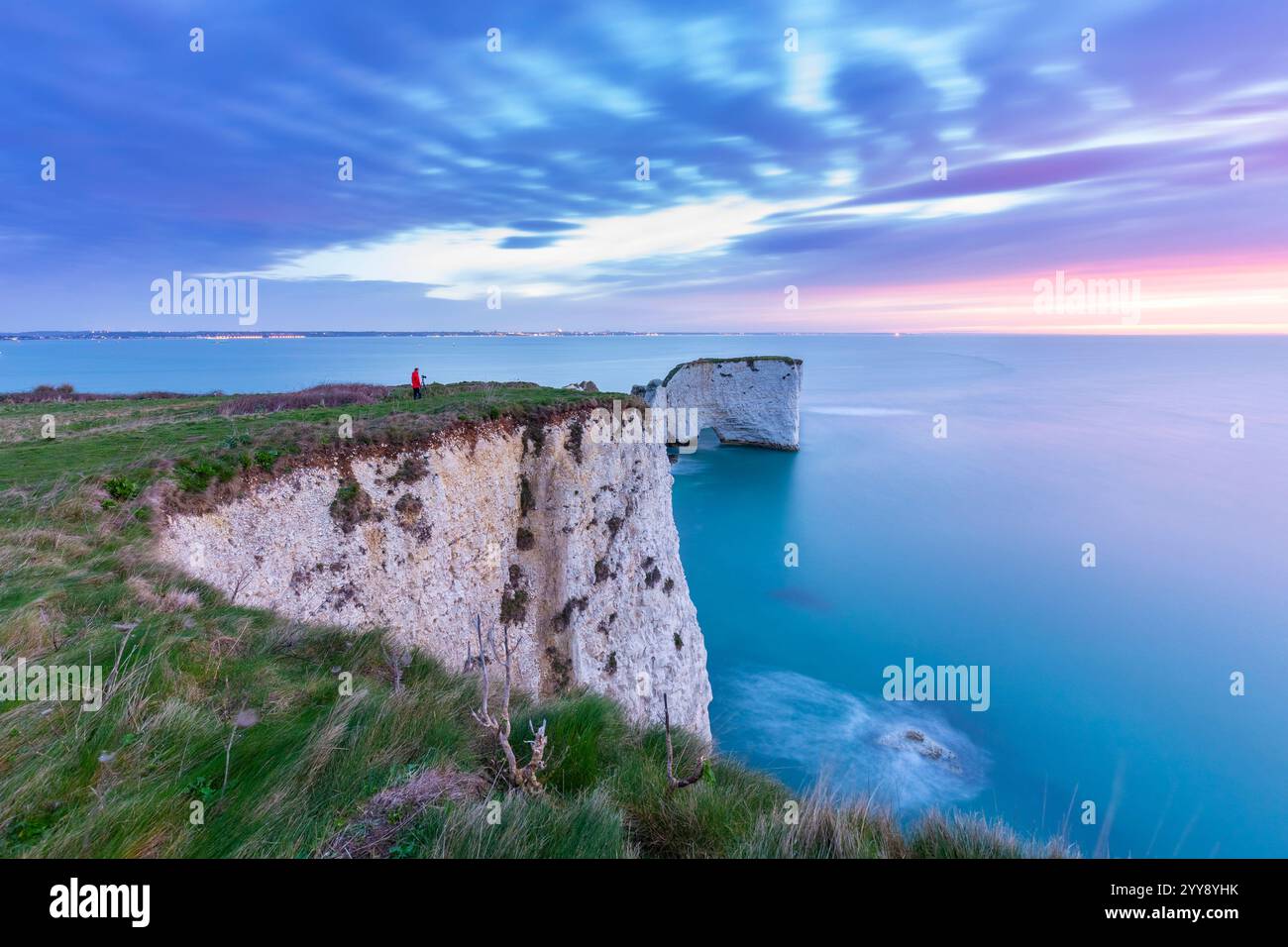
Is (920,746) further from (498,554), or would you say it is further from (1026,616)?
(498,554)

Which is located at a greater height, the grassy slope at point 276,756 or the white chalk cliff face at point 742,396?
the white chalk cliff face at point 742,396

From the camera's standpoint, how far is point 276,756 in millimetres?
4043

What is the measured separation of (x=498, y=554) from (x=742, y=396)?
4809 cm

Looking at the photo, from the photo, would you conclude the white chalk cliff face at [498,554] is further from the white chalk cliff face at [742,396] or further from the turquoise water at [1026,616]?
the white chalk cliff face at [742,396]

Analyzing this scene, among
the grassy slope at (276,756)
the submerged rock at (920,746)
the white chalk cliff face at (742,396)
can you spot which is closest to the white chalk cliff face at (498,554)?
the grassy slope at (276,756)

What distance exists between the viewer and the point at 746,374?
59031 millimetres

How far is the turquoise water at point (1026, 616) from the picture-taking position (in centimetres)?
1786

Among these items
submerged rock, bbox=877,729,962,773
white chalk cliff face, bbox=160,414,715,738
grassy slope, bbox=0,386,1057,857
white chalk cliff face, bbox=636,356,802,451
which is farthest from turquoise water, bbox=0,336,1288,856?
white chalk cliff face, bbox=160,414,715,738

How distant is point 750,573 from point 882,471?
25191mm

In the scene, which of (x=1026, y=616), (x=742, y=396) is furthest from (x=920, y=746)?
(x=742, y=396)

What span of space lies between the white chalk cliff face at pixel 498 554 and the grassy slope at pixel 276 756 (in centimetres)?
391

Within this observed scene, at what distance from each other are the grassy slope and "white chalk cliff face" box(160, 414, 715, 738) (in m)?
3.91

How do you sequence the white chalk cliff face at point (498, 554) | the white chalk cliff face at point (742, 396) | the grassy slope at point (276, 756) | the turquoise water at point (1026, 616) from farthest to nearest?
1. the white chalk cliff face at point (742, 396)
2. the turquoise water at point (1026, 616)
3. the white chalk cliff face at point (498, 554)
4. the grassy slope at point (276, 756)
